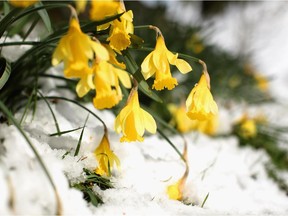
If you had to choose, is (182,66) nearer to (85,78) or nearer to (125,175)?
(85,78)

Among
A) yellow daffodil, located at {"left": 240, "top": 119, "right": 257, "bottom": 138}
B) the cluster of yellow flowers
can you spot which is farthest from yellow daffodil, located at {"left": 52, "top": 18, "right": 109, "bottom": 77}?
yellow daffodil, located at {"left": 240, "top": 119, "right": 257, "bottom": 138}

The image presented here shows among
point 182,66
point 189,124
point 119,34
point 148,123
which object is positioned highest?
point 119,34

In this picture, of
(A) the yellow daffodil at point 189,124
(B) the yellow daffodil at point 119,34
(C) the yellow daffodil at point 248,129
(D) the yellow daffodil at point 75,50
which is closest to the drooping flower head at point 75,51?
(D) the yellow daffodil at point 75,50

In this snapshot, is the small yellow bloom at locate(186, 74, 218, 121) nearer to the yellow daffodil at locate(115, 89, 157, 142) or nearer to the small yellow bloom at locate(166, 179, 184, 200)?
the yellow daffodil at locate(115, 89, 157, 142)

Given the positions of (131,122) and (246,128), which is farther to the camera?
(246,128)

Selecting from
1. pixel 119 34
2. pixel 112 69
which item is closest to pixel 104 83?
pixel 112 69

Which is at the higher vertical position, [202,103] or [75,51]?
[75,51]

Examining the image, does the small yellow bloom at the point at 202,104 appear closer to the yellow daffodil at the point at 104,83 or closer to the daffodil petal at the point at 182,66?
the daffodil petal at the point at 182,66
